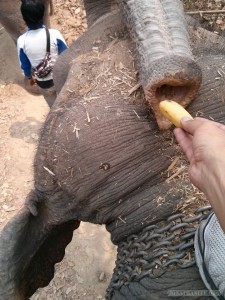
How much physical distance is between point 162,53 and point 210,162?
0.76 metres

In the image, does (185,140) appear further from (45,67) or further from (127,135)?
(45,67)

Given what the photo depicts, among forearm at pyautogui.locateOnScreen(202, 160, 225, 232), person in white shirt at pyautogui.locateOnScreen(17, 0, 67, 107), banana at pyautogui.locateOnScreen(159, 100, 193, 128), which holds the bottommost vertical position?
person in white shirt at pyautogui.locateOnScreen(17, 0, 67, 107)

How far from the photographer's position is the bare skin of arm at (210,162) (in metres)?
1.15

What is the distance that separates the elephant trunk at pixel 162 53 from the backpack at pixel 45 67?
2307mm

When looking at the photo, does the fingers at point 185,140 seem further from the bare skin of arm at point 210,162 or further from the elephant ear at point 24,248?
the elephant ear at point 24,248

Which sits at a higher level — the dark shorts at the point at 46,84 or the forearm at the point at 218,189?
the forearm at the point at 218,189

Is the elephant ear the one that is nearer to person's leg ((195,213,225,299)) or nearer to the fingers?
person's leg ((195,213,225,299))

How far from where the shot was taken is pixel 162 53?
1.87 meters

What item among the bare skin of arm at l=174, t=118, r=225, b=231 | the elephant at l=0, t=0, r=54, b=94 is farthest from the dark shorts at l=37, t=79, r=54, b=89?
the bare skin of arm at l=174, t=118, r=225, b=231

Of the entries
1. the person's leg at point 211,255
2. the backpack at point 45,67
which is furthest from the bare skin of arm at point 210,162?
the backpack at point 45,67

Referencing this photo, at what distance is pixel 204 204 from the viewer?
1.86m

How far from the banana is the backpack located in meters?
2.70

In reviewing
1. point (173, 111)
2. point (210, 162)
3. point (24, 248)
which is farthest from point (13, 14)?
point (210, 162)

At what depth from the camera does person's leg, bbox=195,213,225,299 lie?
157 cm
